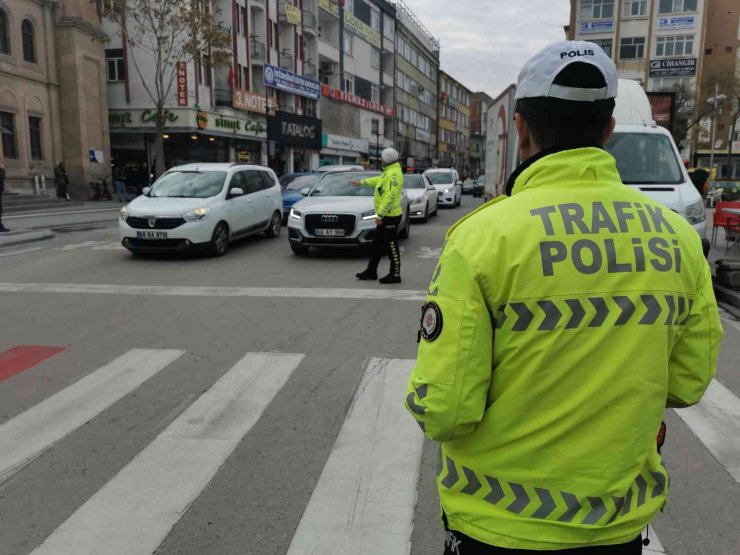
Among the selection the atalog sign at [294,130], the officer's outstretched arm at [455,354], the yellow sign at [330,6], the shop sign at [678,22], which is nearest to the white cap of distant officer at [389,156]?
the officer's outstretched arm at [455,354]

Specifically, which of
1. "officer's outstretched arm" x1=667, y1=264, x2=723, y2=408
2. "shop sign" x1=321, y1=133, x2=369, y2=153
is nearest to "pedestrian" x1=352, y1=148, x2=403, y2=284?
"officer's outstretched arm" x1=667, y1=264, x2=723, y2=408

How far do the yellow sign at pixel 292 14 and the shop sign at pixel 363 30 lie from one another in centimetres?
903

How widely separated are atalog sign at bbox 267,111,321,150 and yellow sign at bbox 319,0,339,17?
9404 mm

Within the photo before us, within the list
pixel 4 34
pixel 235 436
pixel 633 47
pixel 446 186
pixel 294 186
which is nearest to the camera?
pixel 235 436

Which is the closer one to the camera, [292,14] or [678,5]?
[292,14]

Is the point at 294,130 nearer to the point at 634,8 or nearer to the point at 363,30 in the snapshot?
the point at 363,30

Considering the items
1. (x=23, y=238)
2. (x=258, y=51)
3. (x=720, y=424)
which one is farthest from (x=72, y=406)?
(x=258, y=51)

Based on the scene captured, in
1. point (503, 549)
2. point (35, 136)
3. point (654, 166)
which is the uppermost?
point (35, 136)

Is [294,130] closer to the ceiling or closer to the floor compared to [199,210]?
closer to the ceiling

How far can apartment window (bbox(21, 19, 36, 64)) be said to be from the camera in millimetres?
28578

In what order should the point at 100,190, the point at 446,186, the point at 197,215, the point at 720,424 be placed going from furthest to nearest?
the point at 100,190, the point at 446,186, the point at 197,215, the point at 720,424

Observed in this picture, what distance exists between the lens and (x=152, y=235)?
11.5 metres

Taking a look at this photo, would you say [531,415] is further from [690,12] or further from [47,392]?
[690,12]

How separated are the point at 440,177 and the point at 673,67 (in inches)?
1883
